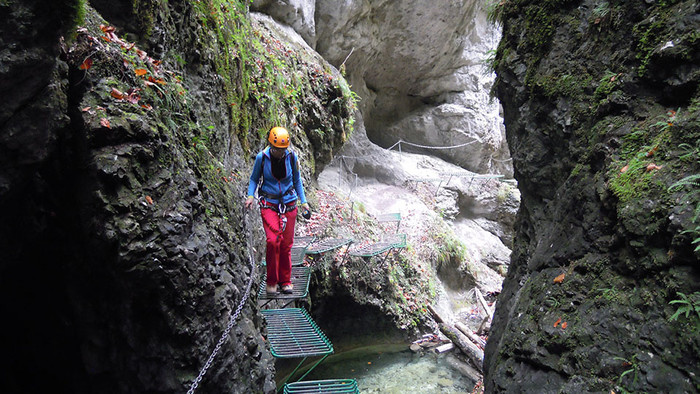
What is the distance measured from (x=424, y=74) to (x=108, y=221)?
53.1 ft

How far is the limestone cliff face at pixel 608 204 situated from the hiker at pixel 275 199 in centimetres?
263

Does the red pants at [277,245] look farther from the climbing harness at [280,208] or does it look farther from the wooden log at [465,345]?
the wooden log at [465,345]

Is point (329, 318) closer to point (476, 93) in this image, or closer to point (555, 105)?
point (555, 105)

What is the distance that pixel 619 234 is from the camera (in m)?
2.64

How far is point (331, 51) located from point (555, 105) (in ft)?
35.0

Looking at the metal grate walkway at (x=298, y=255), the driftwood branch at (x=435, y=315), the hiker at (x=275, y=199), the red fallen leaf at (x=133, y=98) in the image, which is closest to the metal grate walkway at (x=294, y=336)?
the hiker at (x=275, y=199)

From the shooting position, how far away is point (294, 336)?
4.07 metres

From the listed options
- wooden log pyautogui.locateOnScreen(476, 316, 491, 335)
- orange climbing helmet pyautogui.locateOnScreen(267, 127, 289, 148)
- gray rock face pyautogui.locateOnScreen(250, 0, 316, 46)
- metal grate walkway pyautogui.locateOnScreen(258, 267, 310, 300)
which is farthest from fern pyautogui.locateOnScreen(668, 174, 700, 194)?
gray rock face pyautogui.locateOnScreen(250, 0, 316, 46)

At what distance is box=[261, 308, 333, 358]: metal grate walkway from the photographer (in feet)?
12.0

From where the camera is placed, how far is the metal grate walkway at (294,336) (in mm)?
3654

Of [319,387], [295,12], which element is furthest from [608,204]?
[295,12]

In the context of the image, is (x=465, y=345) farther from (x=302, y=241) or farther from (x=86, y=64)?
(x=86, y=64)

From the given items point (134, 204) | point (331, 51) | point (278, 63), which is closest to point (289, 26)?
point (331, 51)

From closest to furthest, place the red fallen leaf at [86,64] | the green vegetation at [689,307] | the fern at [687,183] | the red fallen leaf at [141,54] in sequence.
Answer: the green vegetation at [689,307]
the fern at [687,183]
the red fallen leaf at [86,64]
the red fallen leaf at [141,54]
